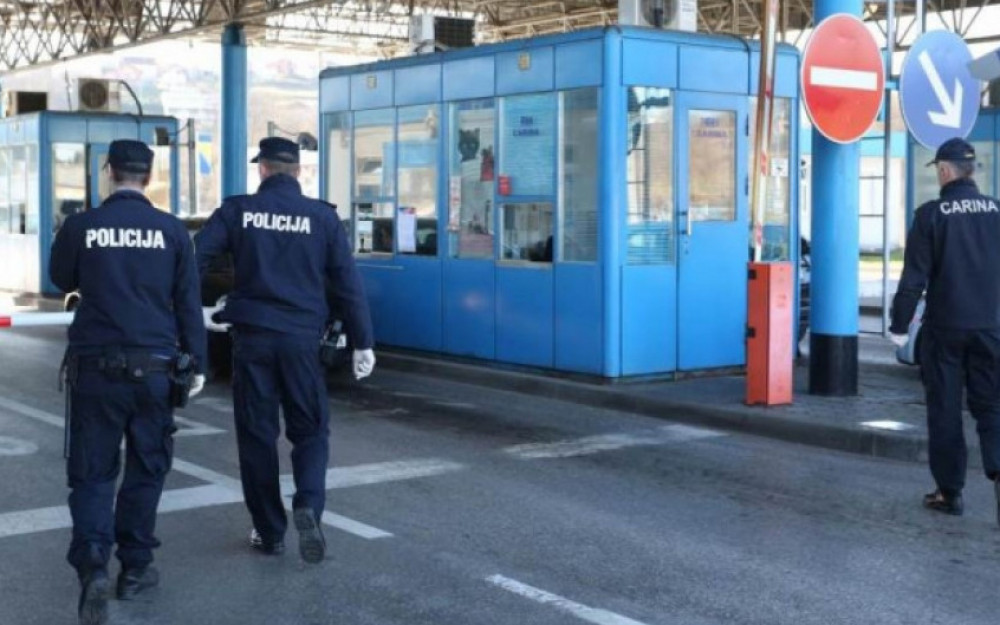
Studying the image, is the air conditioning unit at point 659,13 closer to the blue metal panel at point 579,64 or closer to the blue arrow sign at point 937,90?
the blue metal panel at point 579,64

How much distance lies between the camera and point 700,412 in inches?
417

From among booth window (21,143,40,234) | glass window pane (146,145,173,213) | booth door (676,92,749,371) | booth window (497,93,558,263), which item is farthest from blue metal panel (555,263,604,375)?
booth window (21,143,40,234)

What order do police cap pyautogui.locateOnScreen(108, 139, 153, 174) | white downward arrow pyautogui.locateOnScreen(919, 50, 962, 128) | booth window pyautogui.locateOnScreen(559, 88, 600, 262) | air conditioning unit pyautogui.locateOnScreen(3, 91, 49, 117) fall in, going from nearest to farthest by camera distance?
1. police cap pyautogui.locateOnScreen(108, 139, 153, 174)
2. white downward arrow pyautogui.locateOnScreen(919, 50, 962, 128)
3. booth window pyautogui.locateOnScreen(559, 88, 600, 262)
4. air conditioning unit pyautogui.locateOnScreen(3, 91, 49, 117)

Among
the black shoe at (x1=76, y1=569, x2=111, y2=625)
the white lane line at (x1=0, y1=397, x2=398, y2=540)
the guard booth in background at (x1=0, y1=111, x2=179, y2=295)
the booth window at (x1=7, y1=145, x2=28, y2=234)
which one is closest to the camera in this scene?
the black shoe at (x1=76, y1=569, x2=111, y2=625)

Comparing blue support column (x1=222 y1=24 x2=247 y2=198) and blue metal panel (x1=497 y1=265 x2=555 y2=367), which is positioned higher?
blue support column (x1=222 y1=24 x2=247 y2=198)

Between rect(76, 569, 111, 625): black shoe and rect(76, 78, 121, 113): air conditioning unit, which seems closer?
rect(76, 569, 111, 625): black shoe

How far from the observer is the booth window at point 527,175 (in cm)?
1220

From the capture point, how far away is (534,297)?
1235 cm

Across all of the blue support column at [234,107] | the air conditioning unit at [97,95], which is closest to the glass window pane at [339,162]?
the air conditioning unit at [97,95]

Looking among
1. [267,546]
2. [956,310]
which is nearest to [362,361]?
[267,546]

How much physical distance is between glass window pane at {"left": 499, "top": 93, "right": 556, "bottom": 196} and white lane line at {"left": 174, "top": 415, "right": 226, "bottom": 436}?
3.85m

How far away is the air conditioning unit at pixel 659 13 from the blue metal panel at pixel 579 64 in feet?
2.94

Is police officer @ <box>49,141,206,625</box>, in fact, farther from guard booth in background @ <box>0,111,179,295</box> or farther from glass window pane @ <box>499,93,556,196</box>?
guard booth in background @ <box>0,111,179,295</box>

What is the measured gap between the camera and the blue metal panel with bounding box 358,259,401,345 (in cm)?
1412
